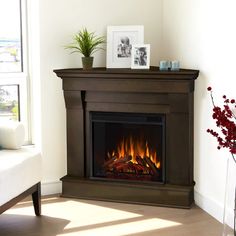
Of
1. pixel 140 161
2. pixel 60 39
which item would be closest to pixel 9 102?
pixel 60 39

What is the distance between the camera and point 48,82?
4.07m

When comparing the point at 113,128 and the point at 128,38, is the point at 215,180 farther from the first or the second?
the point at 128,38

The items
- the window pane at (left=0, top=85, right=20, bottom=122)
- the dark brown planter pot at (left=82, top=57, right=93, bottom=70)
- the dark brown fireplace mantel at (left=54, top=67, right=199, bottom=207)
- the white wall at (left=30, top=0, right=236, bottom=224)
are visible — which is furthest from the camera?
the window pane at (left=0, top=85, right=20, bottom=122)

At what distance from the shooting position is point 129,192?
3.95m

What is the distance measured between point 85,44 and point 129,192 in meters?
1.19

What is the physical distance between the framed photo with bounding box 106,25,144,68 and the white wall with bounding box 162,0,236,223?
0.31 meters

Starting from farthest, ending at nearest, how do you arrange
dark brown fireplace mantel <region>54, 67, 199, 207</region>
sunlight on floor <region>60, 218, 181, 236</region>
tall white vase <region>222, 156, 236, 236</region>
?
dark brown fireplace mantel <region>54, 67, 199, 207</region> → sunlight on floor <region>60, 218, 181, 236</region> → tall white vase <region>222, 156, 236, 236</region>

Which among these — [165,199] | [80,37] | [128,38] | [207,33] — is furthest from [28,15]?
[165,199]

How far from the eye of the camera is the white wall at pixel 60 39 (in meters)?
4.02

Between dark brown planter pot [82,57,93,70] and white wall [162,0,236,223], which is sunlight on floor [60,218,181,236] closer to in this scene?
white wall [162,0,236,223]

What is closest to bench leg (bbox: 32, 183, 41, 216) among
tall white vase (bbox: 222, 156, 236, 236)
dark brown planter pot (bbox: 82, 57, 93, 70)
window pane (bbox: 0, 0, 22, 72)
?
dark brown planter pot (bbox: 82, 57, 93, 70)

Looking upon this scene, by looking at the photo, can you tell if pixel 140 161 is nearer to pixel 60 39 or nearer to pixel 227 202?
pixel 227 202

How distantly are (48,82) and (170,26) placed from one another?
→ 42.8 inches

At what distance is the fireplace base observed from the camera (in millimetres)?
3842
